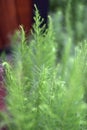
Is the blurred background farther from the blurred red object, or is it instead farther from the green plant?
the green plant

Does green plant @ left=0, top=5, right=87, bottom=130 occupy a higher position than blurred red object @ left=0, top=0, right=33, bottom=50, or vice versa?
blurred red object @ left=0, top=0, right=33, bottom=50

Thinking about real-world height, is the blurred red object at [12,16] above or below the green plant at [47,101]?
above

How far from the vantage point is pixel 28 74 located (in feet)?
3.09

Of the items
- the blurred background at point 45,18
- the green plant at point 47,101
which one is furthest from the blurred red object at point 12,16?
the green plant at point 47,101

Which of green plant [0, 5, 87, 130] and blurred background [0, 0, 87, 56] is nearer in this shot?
green plant [0, 5, 87, 130]

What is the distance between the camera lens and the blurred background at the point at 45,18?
1401 mm

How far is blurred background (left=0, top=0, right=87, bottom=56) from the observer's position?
4.60 ft

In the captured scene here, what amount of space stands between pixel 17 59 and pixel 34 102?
0.17 meters

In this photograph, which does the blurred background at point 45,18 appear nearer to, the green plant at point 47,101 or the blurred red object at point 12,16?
the blurred red object at point 12,16

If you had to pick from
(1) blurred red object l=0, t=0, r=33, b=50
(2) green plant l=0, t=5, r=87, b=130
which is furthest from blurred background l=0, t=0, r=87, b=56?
(2) green plant l=0, t=5, r=87, b=130

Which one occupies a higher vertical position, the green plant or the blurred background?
the blurred background

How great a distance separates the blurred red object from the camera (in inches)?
55.3

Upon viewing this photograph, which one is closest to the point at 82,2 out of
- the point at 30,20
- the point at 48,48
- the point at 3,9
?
the point at 30,20

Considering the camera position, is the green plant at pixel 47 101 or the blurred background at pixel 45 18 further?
the blurred background at pixel 45 18
